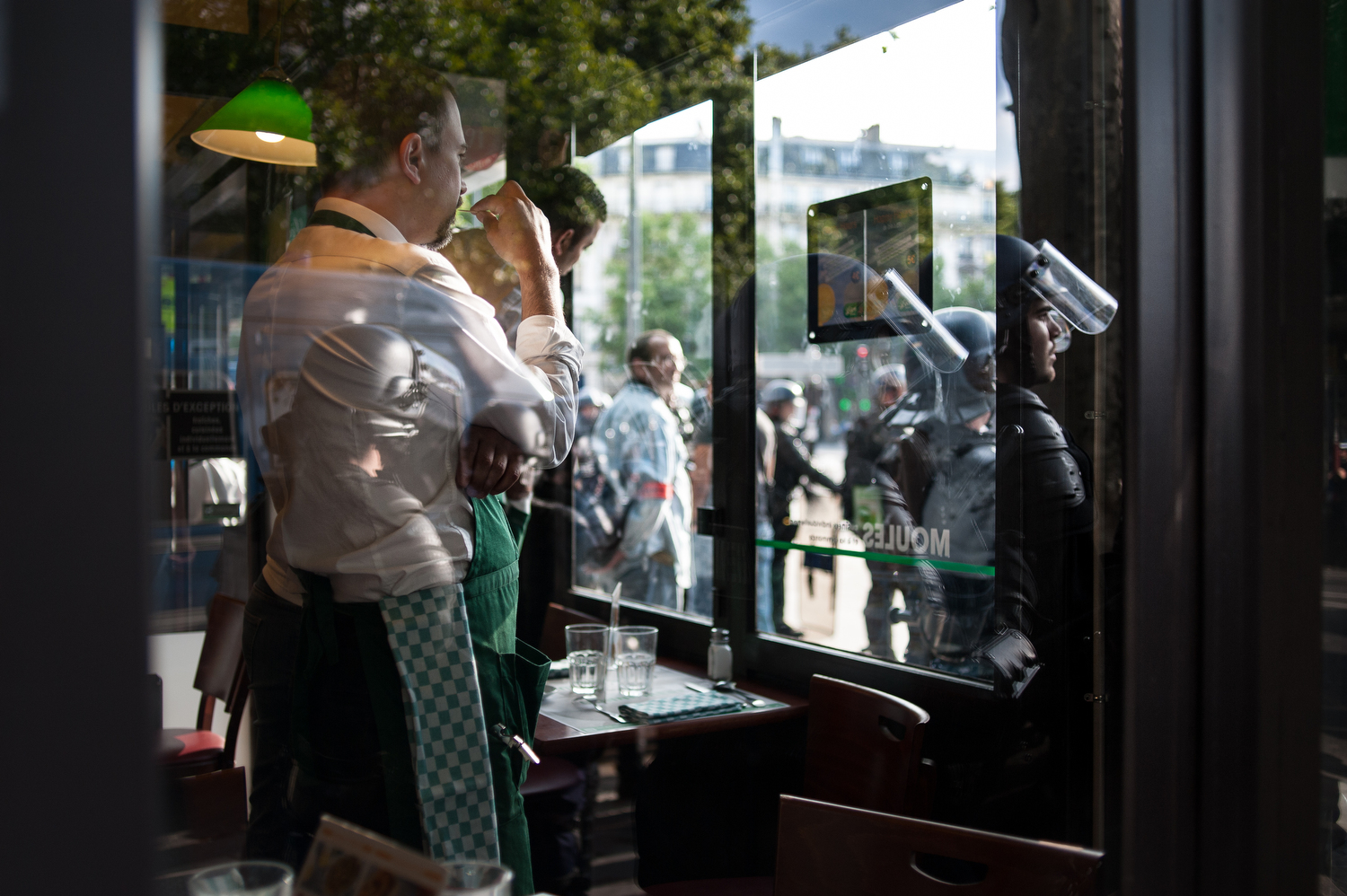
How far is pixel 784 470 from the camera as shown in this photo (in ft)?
9.36

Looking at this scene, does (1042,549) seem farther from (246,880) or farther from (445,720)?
(246,880)

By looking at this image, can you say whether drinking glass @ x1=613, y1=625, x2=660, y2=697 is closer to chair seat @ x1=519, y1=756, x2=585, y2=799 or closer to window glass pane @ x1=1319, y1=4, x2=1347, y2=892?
chair seat @ x1=519, y1=756, x2=585, y2=799

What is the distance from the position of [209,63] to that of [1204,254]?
1709 mm

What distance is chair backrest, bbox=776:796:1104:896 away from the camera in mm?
1188

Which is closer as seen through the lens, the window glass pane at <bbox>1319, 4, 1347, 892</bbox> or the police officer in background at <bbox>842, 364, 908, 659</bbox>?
the window glass pane at <bbox>1319, 4, 1347, 892</bbox>

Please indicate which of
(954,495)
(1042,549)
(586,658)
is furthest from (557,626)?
(1042,549)

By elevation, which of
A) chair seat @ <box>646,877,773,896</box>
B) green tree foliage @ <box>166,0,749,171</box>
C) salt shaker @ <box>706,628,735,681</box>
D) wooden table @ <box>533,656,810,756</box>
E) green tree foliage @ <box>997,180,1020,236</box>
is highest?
green tree foliage @ <box>166,0,749,171</box>

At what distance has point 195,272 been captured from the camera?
1.38m

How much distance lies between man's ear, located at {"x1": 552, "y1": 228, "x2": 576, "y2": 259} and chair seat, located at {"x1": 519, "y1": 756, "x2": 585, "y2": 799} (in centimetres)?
130

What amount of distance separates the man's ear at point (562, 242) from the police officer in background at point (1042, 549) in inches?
38.3

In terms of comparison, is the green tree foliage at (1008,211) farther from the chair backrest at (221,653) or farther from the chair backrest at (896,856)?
the chair backrest at (221,653)

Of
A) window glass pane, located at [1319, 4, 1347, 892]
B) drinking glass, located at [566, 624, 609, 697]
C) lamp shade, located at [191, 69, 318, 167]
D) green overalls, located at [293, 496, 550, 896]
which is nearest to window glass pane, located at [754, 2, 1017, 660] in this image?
drinking glass, located at [566, 624, 609, 697]

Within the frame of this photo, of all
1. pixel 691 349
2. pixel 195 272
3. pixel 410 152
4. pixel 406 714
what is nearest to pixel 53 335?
pixel 195 272

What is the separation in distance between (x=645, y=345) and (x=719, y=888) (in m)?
1.64
